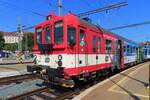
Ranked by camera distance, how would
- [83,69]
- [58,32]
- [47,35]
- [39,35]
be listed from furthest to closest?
[39,35] < [47,35] < [83,69] < [58,32]

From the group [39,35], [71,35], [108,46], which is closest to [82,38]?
[71,35]

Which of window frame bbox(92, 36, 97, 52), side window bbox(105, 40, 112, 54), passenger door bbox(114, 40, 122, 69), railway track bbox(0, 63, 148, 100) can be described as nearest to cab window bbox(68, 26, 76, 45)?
window frame bbox(92, 36, 97, 52)

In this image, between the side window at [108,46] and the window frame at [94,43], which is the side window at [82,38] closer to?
the window frame at [94,43]

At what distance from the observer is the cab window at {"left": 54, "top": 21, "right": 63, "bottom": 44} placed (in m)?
10.4

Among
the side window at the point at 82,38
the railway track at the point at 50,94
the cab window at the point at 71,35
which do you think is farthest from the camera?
the side window at the point at 82,38

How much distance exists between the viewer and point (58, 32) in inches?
415

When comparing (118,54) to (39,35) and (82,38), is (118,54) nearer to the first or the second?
(82,38)

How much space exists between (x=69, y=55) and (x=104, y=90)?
2172 mm

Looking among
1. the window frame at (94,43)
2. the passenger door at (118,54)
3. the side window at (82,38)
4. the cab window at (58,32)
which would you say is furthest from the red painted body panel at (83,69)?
the passenger door at (118,54)

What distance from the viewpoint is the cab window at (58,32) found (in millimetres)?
10383

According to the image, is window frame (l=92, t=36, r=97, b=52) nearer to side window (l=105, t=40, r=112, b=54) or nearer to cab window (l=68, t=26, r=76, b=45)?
cab window (l=68, t=26, r=76, b=45)

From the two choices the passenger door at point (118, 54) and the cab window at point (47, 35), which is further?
the passenger door at point (118, 54)

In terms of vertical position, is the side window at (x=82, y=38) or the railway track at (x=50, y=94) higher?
the side window at (x=82, y=38)

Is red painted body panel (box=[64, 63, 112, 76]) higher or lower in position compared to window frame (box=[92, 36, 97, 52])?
lower
